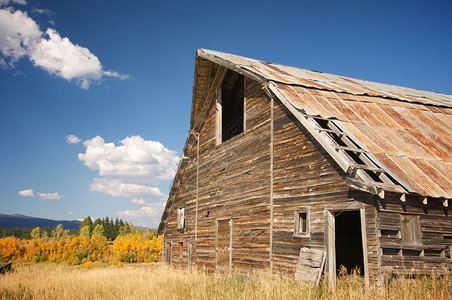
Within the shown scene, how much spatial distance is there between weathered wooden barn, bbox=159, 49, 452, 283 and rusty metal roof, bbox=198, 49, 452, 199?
4cm

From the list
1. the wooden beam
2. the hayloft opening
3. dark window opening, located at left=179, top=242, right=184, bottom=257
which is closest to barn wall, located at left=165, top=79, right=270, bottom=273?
dark window opening, located at left=179, top=242, right=184, bottom=257

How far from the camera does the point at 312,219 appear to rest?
9.55m

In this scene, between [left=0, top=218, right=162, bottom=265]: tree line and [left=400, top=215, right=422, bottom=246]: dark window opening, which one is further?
[left=0, top=218, right=162, bottom=265]: tree line

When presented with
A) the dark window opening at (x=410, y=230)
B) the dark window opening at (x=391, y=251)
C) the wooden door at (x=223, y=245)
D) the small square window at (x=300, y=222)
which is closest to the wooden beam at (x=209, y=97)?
the wooden door at (x=223, y=245)

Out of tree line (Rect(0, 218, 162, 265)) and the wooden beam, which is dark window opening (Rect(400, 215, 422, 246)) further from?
tree line (Rect(0, 218, 162, 265))

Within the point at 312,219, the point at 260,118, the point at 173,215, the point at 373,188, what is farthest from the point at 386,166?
the point at 173,215

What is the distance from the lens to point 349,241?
534 inches

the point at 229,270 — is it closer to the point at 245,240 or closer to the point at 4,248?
the point at 245,240

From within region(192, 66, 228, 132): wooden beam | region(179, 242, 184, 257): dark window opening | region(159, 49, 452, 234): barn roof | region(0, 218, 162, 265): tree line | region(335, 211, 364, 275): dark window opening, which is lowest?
region(0, 218, 162, 265): tree line

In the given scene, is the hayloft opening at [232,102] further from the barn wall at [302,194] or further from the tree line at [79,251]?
the tree line at [79,251]

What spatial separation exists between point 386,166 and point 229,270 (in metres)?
7.31

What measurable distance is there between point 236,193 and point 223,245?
7.05 ft

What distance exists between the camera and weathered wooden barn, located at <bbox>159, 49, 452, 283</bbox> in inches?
323

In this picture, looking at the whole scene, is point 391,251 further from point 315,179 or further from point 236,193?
point 236,193
